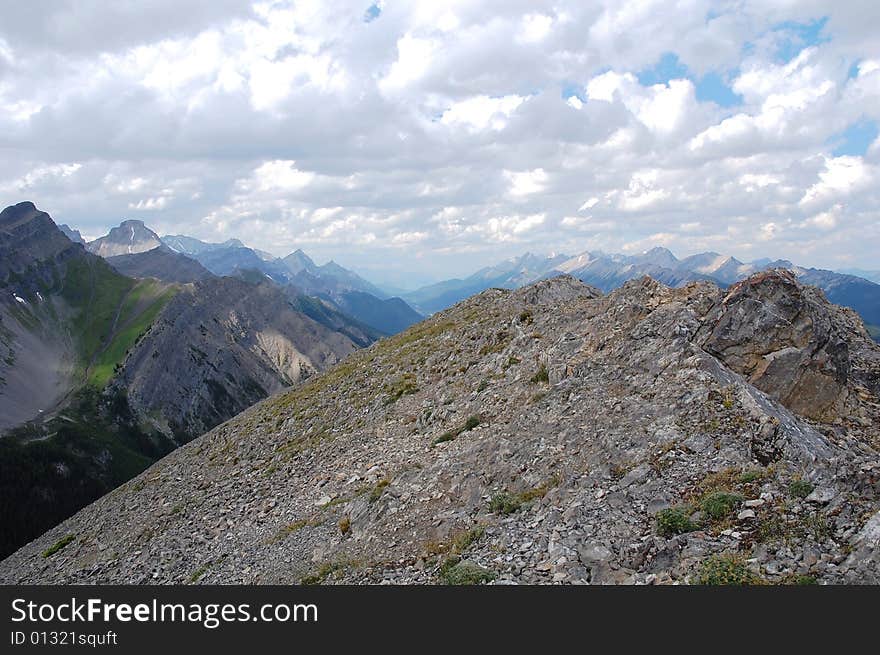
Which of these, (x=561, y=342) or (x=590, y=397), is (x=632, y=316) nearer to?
(x=561, y=342)

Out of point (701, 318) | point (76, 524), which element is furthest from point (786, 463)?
point (76, 524)

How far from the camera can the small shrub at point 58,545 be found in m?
48.3

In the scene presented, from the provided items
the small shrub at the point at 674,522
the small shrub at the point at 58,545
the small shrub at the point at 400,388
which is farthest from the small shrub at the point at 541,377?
the small shrub at the point at 58,545

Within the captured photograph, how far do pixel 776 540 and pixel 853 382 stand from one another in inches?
668

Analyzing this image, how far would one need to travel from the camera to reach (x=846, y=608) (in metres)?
11.4

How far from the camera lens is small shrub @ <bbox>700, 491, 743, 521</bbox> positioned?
1565cm

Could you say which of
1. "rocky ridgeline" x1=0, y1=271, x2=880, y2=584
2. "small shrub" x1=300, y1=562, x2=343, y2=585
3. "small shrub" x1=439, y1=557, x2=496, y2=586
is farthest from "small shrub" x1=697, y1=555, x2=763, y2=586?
Result: "small shrub" x1=300, y1=562, x2=343, y2=585

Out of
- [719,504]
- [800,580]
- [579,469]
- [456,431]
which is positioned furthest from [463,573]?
[456,431]

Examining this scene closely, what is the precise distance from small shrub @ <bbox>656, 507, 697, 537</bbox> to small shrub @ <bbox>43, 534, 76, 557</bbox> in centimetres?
5173

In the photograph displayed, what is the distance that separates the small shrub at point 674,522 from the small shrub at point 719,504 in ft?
1.77

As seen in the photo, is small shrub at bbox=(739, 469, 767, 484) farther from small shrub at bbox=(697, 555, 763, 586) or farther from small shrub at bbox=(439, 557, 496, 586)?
small shrub at bbox=(439, 557, 496, 586)

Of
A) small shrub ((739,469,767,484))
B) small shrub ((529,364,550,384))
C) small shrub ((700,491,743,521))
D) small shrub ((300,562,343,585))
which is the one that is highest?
small shrub ((529,364,550,384))

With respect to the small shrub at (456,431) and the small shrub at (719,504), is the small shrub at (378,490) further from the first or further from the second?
the small shrub at (719,504)

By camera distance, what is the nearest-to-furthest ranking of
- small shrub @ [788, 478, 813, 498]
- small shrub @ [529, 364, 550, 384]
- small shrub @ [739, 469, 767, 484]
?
small shrub @ [788, 478, 813, 498] → small shrub @ [739, 469, 767, 484] → small shrub @ [529, 364, 550, 384]
